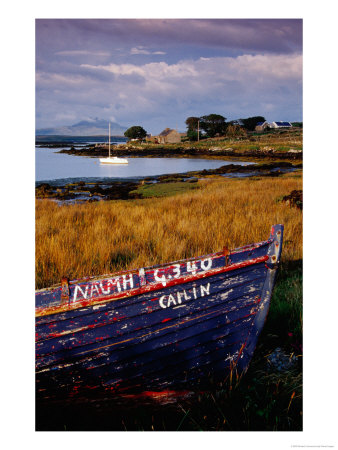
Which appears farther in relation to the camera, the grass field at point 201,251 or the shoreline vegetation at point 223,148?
the shoreline vegetation at point 223,148

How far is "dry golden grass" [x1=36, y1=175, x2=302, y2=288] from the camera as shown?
3.81m

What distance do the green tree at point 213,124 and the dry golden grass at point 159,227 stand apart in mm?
989

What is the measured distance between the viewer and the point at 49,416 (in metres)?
2.40

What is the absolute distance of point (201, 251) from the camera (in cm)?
A: 437

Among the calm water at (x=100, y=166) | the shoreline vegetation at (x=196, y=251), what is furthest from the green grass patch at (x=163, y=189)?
the calm water at (x=100, y=166)

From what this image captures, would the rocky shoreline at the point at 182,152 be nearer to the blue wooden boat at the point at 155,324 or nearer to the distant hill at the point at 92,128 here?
the distant hill at the point at 92,128

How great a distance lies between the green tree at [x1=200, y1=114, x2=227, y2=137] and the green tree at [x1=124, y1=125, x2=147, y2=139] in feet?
2.72

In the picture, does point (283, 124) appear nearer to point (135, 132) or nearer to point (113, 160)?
point (135, 132)

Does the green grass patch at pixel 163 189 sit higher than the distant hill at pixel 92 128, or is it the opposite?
the distant hill at pixel 92 128

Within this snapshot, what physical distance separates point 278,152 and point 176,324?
3.66 meters

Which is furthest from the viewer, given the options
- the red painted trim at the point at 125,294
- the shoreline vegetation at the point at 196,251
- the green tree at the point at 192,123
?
the green tree at the point at 192,123

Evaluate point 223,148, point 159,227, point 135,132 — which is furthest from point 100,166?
point 223,148

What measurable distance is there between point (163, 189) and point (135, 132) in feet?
5.13

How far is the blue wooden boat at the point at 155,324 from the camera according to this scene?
6.58 ft
